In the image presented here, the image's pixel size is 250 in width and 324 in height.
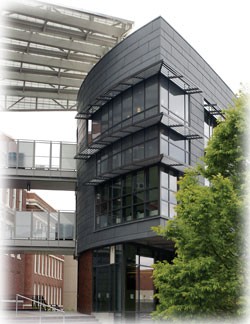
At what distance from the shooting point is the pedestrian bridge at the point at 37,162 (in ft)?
105

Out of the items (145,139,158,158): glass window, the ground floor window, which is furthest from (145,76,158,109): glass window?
the ground floor window

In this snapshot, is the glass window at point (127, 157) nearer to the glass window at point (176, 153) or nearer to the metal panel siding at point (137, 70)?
the glass window at point (176, 153)

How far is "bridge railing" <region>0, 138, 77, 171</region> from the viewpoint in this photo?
105 feet

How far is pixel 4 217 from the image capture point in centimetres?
3175

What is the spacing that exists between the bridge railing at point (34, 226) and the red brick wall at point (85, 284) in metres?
2.19

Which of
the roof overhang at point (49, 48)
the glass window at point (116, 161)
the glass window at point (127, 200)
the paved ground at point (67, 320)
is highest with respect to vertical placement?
the roof overhang at point (49, 48)

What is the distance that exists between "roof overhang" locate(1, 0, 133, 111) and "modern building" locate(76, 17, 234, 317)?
4397 millimetres

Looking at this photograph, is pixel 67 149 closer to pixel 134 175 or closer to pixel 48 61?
pixel 48 61

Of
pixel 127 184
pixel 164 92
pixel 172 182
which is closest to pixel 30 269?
pixel 127 184

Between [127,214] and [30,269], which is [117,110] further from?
[30,269]

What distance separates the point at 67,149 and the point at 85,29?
21.2ft

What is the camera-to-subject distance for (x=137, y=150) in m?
24.3

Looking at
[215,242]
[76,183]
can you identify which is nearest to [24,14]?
[76,183]

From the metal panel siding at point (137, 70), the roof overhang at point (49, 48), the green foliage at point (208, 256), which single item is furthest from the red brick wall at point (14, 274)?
the green foliage at point (208, 256)
